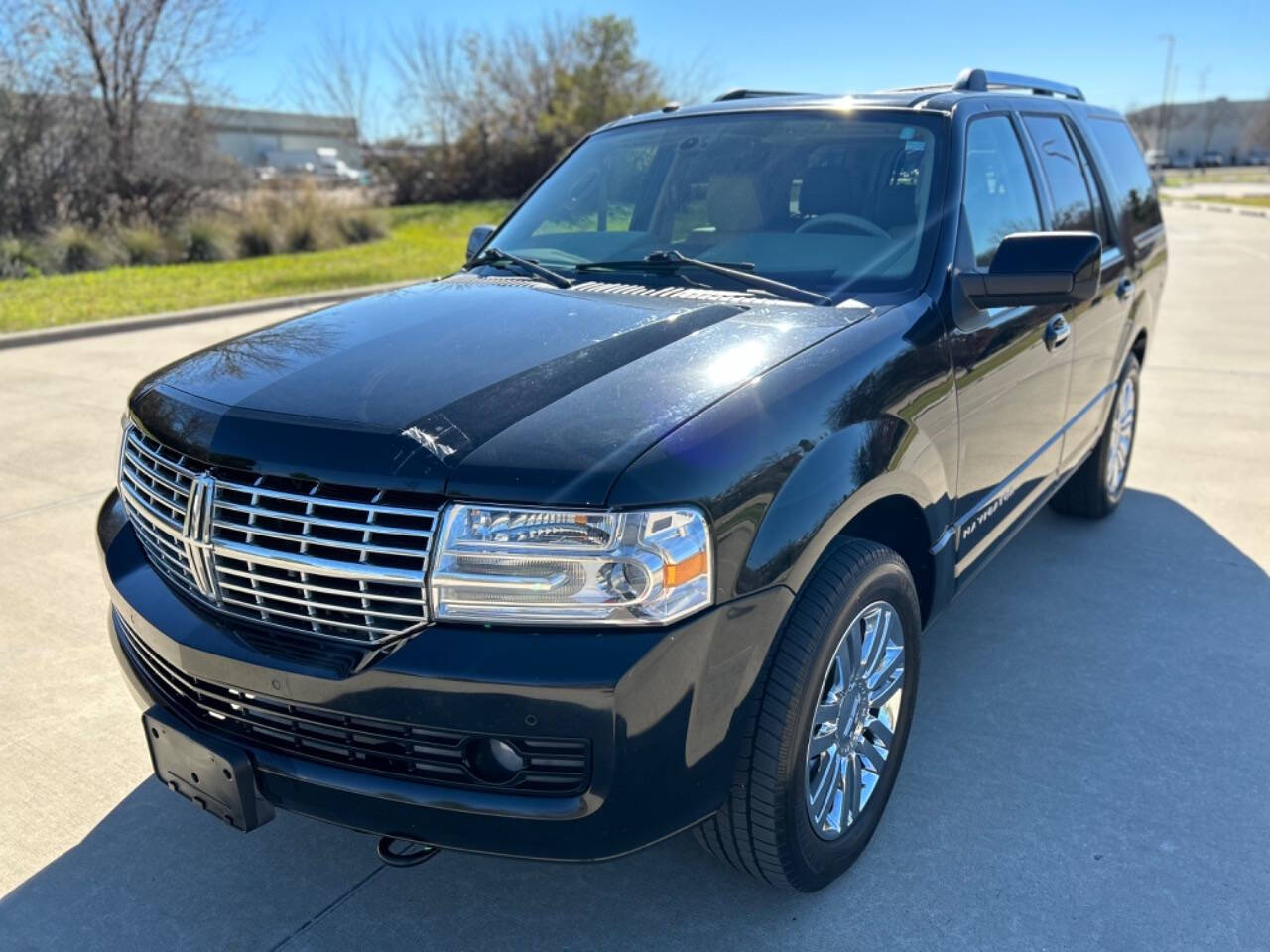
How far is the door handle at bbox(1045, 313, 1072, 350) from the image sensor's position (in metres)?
3.54

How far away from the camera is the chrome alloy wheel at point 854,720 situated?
239 centimetres

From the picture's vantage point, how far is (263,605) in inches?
83.4

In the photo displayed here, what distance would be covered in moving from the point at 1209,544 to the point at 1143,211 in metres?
1.68

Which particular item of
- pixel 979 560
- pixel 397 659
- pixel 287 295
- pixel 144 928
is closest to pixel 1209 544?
pixel 979 560

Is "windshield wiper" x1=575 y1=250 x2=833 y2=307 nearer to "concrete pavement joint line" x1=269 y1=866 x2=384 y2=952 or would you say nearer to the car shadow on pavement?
the car shadow on pavement

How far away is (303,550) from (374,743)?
0.40 meters

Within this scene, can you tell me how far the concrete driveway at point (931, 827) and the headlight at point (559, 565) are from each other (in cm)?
94

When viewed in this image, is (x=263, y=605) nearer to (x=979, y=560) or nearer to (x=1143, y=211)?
(x=979, y=560)

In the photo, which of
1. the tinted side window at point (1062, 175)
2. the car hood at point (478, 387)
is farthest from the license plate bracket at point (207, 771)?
the tinted side window at point (1062, 175)

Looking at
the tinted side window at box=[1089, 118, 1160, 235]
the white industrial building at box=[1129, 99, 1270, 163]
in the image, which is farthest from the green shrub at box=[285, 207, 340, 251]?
the white industrial building at box=[1129, 99, 1270, 163]

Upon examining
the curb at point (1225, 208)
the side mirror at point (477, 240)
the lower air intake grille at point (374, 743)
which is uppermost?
the side mirror at point (477, 240)

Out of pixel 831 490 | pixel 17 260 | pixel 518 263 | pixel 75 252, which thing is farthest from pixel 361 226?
pixel 831 490

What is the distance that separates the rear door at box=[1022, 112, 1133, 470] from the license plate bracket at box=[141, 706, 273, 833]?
10.2 feet

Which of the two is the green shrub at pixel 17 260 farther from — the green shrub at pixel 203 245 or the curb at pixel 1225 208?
the curb at pixel 1225 208
